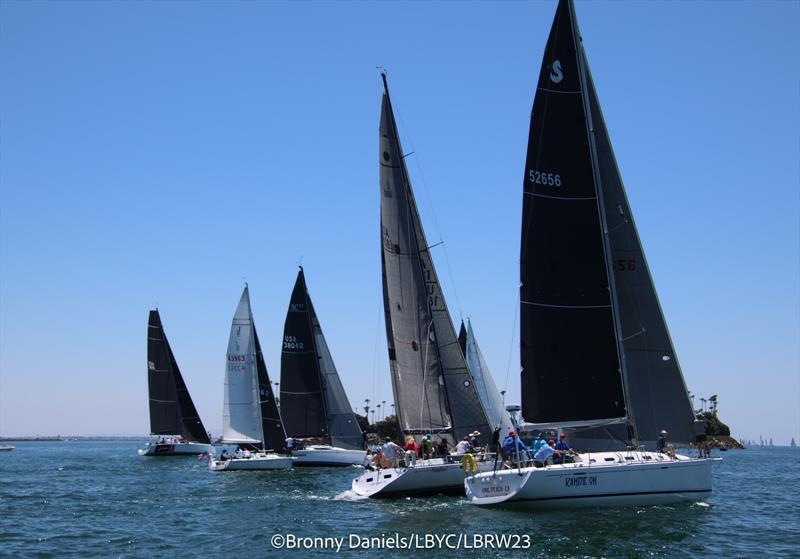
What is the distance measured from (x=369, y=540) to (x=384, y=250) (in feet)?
46.7

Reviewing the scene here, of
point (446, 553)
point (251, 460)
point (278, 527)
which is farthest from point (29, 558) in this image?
point (251, 460)

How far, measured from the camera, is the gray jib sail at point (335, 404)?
5116 centimetres

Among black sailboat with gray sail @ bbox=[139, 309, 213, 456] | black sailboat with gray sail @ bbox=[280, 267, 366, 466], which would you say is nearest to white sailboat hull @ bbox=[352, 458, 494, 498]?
black sailboat with gray sail @ bbox=[280, 267, 366, 466]

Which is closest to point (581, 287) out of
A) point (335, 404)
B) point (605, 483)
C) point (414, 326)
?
point (605, 483)

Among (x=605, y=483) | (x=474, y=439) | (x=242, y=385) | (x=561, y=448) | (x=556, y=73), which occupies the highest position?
(x=556, y=73)

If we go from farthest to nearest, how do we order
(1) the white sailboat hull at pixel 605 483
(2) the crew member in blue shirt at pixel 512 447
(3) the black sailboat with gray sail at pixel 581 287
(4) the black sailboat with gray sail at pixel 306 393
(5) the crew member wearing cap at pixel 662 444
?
(4) the black sailboat with gray sail at pixel 306 393, (3) the black sailboat with gray sail at pixel 581 287, (2) the crew member in blue shirt at pixel 512 447, (5) the crew member wearing cap at pixel 662 444, (1) the white sailboat hull at pixel 605 483

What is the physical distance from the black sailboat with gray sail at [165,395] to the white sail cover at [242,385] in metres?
22.1

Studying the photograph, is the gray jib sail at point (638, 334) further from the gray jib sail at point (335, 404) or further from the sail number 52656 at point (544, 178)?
the gray jib sail at point (335, 404)

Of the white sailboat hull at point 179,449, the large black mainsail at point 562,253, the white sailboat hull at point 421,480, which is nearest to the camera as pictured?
the large black mainsail at point 562,253

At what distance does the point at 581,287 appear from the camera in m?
24.4

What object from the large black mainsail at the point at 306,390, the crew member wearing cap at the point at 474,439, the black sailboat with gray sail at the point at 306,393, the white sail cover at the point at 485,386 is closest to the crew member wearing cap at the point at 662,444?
the crew member wearing cap at the point at 474,439

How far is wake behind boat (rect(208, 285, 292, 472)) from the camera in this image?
50219mm

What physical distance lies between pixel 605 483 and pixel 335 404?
103 feet

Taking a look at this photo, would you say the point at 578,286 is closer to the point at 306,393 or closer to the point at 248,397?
the point at 306,393
